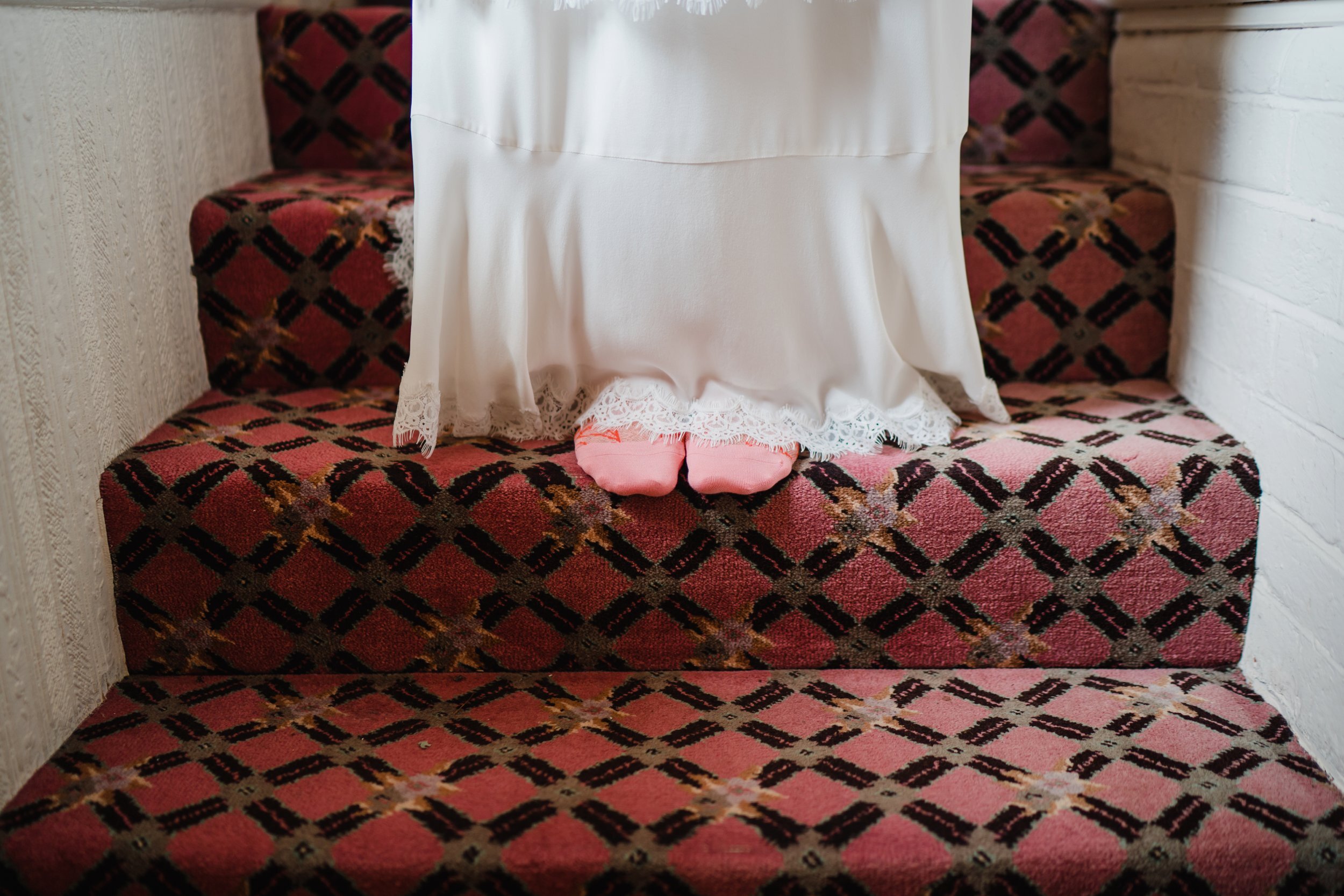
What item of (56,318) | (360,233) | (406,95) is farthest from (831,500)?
(406,95)

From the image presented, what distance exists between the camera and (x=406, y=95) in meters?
1.56

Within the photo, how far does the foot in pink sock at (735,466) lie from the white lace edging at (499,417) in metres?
0.17

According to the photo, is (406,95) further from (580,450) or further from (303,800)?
(303,800)

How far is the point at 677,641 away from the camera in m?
1.11

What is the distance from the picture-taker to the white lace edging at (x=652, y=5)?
3.33ft

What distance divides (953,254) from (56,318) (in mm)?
904

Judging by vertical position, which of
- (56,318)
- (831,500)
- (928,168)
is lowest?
(831,500)

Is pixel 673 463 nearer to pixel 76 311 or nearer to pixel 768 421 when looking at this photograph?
pixel 768 421

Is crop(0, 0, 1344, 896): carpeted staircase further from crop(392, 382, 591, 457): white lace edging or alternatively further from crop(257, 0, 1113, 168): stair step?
crop(257, 0, 1113, 168): stair step

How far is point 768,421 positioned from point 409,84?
82 cm

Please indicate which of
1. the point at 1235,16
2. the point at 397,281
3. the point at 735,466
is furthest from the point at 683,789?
the point at 1235,16

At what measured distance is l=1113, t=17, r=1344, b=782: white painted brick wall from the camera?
37.7 inches

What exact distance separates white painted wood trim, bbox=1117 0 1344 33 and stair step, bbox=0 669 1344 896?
0.66 m

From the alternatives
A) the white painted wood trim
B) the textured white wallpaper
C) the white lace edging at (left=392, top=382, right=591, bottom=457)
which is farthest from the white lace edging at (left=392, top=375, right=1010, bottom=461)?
the white painted wood trim
